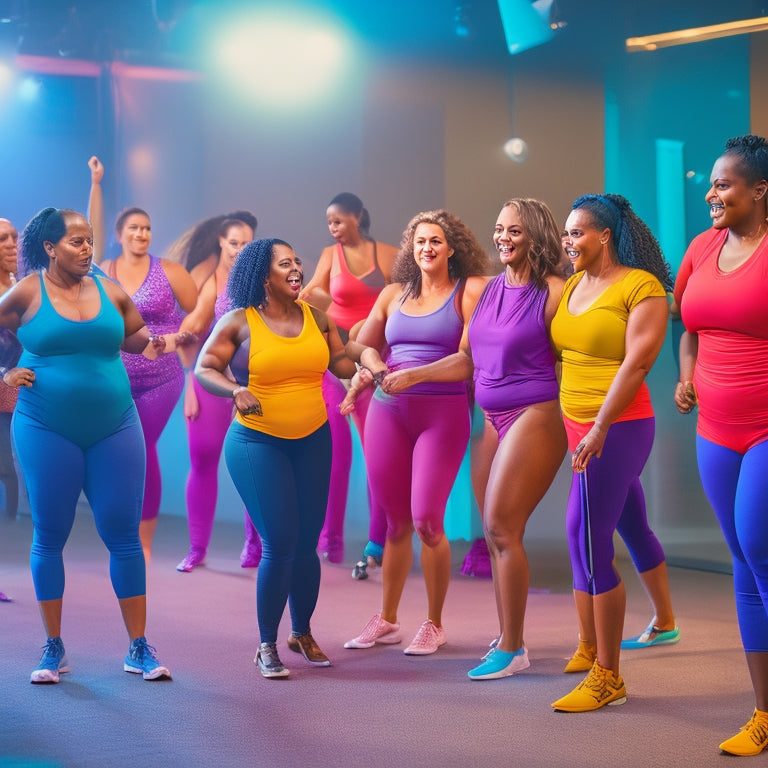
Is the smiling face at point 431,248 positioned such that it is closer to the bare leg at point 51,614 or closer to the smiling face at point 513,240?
the smiling face at point 513,240

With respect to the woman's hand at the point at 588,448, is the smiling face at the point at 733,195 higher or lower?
higher

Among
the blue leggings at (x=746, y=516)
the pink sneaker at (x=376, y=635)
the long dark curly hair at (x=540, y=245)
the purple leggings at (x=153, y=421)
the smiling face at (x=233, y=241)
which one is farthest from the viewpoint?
the smiling face at (x=233, y=241)

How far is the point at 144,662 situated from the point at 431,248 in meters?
1.78

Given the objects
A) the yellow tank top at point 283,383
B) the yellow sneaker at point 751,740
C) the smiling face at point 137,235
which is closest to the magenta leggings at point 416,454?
the yellow tank top at point 283,383

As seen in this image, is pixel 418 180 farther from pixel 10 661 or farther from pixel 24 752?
pixel 24 752

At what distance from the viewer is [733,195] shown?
299 cm

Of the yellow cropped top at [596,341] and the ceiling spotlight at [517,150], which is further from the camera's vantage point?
the ceiling spotlight at [517,150]

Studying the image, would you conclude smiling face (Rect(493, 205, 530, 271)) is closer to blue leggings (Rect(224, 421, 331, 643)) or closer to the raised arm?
blue leggings (Rect(224, 421, 331, 643))

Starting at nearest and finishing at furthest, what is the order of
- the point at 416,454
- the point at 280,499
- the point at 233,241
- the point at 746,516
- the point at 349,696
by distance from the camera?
1. the point at 746,516
2. the point at 349,696
3. the point at 280,499
4. the point at 416,454
5. the point at 233,241

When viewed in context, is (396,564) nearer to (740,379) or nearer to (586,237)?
(586,237)

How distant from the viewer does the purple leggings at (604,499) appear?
3.37 metres

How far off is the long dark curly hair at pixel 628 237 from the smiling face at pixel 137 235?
2878mm

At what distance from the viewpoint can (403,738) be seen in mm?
3125

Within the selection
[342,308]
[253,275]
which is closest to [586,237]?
[253,275]
